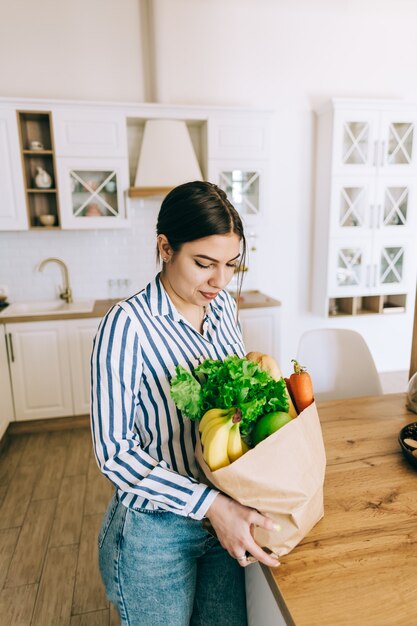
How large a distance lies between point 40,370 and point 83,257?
3.20 feet

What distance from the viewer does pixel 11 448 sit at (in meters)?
3.06

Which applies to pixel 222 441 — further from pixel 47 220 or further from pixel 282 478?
pixel 47 220

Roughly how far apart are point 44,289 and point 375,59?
336cm

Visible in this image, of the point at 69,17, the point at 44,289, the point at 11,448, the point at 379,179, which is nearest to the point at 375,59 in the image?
the point at 379,179

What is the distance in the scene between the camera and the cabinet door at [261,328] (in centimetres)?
340

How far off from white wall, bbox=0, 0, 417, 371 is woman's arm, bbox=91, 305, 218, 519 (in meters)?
2.84

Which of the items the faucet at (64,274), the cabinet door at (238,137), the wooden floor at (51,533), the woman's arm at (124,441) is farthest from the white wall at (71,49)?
the woman's arm at (124,441)

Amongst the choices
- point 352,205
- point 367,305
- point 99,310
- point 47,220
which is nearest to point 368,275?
point 367,305

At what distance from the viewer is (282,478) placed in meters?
0.75

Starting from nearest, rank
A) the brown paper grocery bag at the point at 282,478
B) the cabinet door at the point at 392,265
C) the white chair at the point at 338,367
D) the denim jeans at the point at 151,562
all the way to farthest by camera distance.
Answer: the brown paper grocery bag at the point at 282,478 < the denim jeans at the point at 151,562 < the white chair at the point at 338,367 < the cabinet door at the point at 392,265

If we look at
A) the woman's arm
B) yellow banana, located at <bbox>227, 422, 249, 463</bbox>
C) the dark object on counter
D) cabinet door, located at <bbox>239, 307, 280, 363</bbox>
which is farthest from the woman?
cabinet door, located at <bbox>239, 307, 280, 363</bbox>

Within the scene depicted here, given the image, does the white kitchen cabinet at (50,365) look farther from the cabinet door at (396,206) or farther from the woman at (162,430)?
the cabinet door at (396,206)

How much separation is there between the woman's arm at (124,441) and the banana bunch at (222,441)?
0.39 feet

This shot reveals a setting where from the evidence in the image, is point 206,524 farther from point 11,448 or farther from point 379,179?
point 379,179
